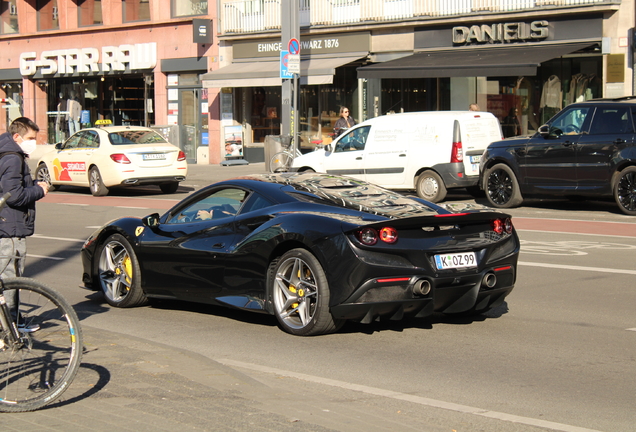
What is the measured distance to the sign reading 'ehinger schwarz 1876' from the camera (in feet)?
79.9

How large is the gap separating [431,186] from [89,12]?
80.0 ft

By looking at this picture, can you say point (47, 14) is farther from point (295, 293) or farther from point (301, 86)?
point (295, 293)

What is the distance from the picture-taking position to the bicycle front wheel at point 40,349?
500 centimetres

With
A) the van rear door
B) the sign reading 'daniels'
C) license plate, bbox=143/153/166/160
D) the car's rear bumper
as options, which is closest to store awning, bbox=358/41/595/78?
the van rear door

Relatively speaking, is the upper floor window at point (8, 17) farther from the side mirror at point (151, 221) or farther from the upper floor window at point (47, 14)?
the side mirror at point (151, 221)

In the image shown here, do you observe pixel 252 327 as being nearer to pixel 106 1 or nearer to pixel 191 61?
pixel 191 61

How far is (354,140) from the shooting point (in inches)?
774

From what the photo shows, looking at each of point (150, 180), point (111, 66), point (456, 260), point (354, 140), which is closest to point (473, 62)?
point (354, 140)

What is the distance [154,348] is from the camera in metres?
6.55

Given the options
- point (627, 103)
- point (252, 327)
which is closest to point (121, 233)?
point (252, 327)

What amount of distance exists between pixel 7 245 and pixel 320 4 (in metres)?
24.3

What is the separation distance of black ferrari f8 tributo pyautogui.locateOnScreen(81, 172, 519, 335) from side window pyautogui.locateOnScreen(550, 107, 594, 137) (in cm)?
929

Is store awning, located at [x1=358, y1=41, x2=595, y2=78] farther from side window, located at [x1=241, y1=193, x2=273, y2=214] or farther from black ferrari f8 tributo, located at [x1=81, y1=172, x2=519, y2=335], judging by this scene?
side window, located at [x1=241, y1=193, x2=273, y2=214]

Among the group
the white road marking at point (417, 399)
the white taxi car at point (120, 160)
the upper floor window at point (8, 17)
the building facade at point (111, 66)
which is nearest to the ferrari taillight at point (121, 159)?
the white taxi car at point (120, 160)
